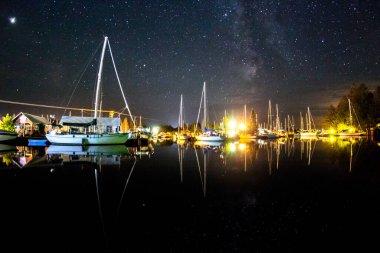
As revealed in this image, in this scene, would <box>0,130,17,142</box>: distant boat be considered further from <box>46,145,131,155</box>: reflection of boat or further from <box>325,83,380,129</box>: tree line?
<box>325,83,380,129</box>: tree line

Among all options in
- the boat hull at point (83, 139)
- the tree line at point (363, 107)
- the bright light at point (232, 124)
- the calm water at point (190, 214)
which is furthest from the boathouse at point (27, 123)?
the tree line at point (363, 107)

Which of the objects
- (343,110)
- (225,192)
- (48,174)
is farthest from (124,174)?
(343,110)

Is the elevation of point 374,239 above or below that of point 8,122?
below

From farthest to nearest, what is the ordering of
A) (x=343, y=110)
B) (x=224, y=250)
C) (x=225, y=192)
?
(x=343, y=110)
(x=225, y=192)
(x=224, y=250)

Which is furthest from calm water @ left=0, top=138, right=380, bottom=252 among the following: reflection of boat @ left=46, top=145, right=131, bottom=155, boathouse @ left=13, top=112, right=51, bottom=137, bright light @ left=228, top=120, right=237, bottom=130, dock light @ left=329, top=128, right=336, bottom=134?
dock light @ left=329, top=128, right=336, bottom=134

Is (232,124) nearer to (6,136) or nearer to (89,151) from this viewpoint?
(6,136)

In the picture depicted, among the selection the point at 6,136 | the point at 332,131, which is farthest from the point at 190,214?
the point at 332,131

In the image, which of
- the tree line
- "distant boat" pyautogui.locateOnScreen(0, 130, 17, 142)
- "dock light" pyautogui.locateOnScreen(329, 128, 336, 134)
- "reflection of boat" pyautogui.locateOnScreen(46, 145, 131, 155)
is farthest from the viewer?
"dock light" pyautogui.locateOnScreen(329, 128, 336, 134)

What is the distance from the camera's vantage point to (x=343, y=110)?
95.3 m

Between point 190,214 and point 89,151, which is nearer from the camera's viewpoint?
point 190,214

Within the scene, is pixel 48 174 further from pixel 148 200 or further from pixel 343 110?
pixel 343 110

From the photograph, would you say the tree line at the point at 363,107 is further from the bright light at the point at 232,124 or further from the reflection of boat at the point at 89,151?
the reflection of boat at the point at 89,151

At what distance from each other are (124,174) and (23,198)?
4.91 meters

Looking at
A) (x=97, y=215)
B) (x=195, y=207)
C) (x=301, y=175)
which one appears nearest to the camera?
(x=97, y=215)
